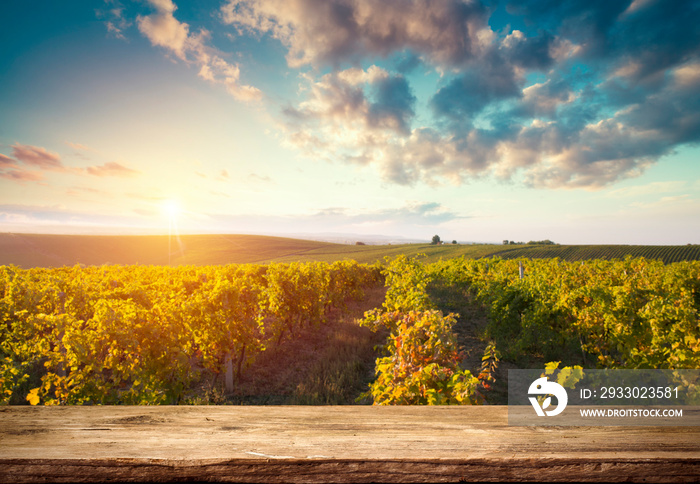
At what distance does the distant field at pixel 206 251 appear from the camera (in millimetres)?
49125

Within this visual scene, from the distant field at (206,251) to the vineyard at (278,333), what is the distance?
1594 inches

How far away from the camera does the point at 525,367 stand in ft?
28.4

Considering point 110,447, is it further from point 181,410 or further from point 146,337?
point 146,337

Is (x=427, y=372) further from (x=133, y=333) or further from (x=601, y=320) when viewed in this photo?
(x=601, y=320)

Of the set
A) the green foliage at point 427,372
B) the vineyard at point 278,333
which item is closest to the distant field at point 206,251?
the vineyard at point 278,333

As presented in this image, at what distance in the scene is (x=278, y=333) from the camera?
9.59 m

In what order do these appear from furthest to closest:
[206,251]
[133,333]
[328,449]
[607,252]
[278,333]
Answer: [206,251] → [607,252] → [278,333] → [133,333] → [328,449]

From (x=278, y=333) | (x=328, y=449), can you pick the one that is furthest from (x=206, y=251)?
(x=328, y=449)

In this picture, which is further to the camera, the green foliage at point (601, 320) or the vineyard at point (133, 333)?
the green foliage at point (601, 320)

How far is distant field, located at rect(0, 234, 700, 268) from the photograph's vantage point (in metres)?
49.1

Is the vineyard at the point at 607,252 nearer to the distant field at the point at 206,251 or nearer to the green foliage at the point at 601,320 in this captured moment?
the distant field at the point at 206,251

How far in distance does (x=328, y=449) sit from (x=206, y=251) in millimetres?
71363

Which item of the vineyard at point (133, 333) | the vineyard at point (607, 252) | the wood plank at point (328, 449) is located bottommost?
the vineyard at point (133, 333)

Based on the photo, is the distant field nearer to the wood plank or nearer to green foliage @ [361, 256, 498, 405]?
green foliage @ [361, 256, 498, 405]
